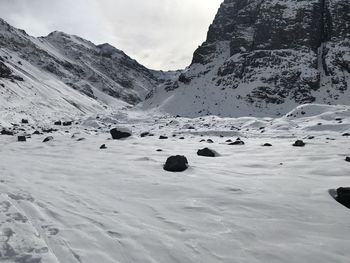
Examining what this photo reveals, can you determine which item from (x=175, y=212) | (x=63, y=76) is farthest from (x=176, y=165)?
(x=63, y=76)

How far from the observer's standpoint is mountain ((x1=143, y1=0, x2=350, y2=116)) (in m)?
48.3

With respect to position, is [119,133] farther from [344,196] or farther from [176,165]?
[344,196]

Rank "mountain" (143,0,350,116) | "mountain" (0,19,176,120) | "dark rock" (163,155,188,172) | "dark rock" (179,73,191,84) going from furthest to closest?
"dark rock" (179,73,191,84) < "mountain" (0,19,176,120) < "mountain" (143,0,350,116) < "dark rock" (163,155,188,172)

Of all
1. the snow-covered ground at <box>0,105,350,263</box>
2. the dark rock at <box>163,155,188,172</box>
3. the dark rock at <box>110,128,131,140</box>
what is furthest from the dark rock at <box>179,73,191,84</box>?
the dark rock at <box>163,155,188,172</box>

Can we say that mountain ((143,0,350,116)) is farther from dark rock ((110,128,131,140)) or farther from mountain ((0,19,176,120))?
dark rock ((110,128,131,140))

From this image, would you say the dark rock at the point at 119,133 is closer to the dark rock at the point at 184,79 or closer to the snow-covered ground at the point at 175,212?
the snow-covered ground at the point at 175,212

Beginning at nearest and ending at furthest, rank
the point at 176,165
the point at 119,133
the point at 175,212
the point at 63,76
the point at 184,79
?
the point at 175,212 → the point at 176,165 → the point at 119,133 → the point at 184,79 → the point at 63,76

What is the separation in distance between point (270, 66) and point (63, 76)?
66.8 meters

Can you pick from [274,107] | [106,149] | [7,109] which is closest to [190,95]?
[274,107]

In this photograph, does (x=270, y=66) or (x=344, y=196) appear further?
(x=270, y=66)

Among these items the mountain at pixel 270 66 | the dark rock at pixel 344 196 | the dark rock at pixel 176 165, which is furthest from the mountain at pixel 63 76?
the dark rock at pixel 344 196

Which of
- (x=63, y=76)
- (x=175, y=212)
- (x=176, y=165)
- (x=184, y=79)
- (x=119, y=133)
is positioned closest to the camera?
(x=175, y=212)

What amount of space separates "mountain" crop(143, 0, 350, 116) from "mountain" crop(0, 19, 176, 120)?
1668 centimetres

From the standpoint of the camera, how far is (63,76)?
102438mm
